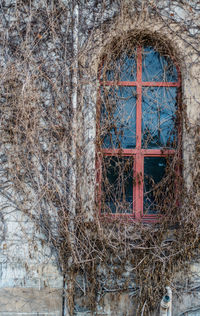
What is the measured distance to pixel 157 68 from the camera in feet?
12.6

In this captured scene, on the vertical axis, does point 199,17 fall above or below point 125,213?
above

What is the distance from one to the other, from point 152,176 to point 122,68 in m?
1.30

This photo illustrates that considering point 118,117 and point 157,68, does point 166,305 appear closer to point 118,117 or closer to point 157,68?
point 118,117

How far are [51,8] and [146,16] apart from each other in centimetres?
108

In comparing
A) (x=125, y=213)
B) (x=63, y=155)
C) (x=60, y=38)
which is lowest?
(x=125, y=213)

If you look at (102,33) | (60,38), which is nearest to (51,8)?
(60,38)

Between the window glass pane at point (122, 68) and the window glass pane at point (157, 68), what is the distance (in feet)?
0.43

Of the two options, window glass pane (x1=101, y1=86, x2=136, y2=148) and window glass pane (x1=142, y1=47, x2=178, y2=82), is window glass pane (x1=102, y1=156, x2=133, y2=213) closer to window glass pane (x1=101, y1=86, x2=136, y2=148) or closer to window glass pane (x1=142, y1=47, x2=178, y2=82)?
window glass pane (x1=101, y1=86, x2=136, y2=148)

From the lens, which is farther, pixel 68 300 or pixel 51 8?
pixel 51 8

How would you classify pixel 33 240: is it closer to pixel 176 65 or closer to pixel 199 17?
pixel 176 65

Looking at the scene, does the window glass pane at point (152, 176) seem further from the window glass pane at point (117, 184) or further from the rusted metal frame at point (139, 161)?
the window glass pane at point (117, 184)

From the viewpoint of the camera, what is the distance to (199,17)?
370 centimetres

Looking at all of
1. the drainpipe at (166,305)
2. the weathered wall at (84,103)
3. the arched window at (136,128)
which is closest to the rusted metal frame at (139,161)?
the arched window at (136,128)

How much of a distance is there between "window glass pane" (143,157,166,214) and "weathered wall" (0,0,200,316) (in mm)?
309
